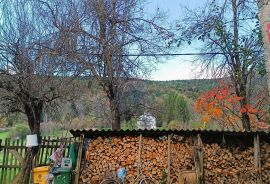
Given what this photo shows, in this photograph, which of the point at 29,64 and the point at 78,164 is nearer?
the point at 78,164

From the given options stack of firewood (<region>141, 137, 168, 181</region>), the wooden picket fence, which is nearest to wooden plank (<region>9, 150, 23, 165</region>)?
the wooden picket fence

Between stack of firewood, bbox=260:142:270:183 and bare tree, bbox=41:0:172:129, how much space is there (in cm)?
426

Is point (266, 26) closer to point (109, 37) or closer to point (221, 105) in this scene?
point (109, 37)

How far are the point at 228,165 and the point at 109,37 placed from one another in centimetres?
520

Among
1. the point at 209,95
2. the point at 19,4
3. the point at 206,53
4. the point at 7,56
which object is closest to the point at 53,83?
the point at 7,56

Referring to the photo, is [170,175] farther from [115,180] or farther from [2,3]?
[2,3]

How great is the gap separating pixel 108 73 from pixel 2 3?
368 cm

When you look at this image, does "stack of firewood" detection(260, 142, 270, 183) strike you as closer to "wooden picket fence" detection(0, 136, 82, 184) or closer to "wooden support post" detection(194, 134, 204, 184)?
"wooden support post" detection(194, 134, 204, 184)

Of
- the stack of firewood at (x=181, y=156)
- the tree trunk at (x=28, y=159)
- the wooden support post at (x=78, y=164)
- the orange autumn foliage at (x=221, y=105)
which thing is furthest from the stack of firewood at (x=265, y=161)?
the tree trunk at (x=28, y=159)

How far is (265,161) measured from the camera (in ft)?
26.4

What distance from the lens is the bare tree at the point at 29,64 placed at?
26.2 ft

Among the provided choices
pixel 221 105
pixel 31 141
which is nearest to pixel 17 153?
pixel 31 141

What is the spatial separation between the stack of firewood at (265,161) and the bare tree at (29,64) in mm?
5671

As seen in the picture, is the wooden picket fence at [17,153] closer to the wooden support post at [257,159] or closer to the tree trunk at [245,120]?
the wooden support post at [257,159]
